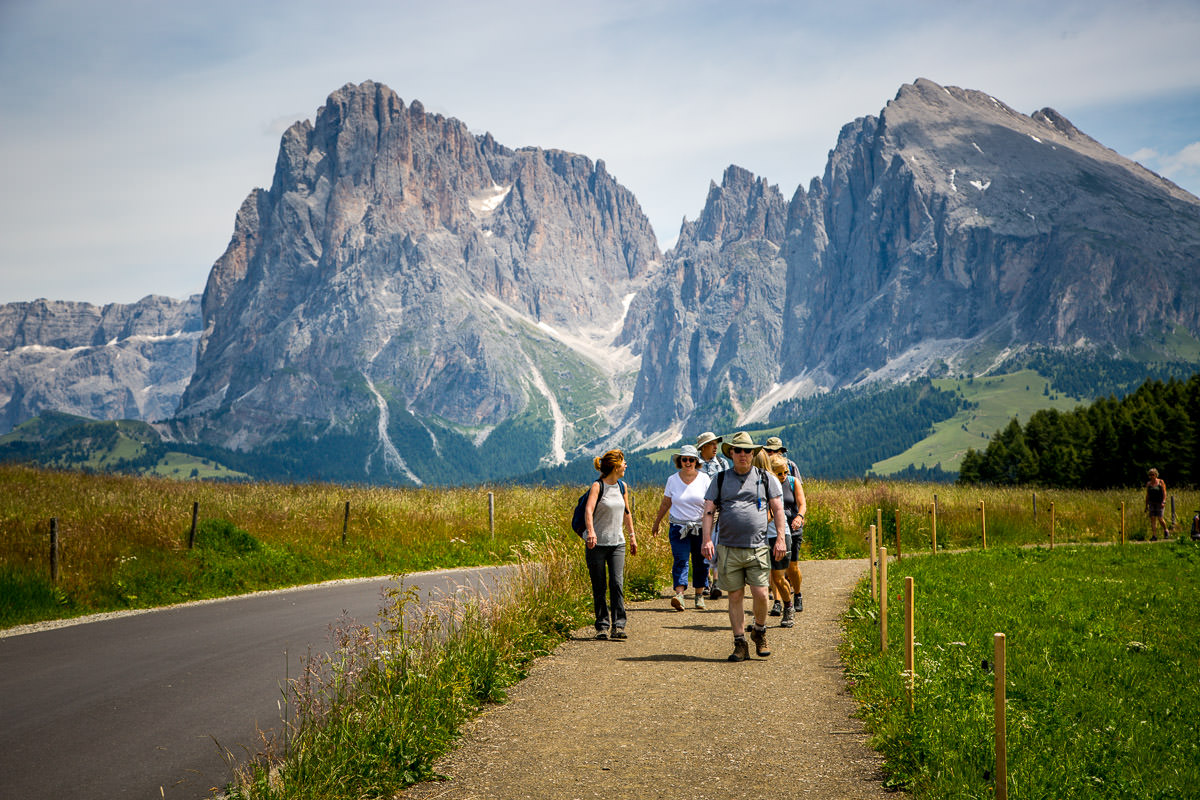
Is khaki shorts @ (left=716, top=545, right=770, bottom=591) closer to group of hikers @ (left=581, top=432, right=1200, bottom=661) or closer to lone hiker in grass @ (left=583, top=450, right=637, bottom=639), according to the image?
group of hikers @ (left=581, top=432, right=1200, bottom=661)

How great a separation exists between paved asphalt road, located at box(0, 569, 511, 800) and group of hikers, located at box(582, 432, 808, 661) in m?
4.15

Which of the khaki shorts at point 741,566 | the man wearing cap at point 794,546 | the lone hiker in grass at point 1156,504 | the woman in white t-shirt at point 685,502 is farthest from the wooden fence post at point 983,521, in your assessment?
the khaki shorts at point 741,566

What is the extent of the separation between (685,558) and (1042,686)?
20.7ft

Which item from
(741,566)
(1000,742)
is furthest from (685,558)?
(1000,742)

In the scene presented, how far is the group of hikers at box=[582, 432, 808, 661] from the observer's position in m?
10.9

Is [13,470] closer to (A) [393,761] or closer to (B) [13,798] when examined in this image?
(B) [13,798]

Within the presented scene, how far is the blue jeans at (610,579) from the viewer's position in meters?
12.1

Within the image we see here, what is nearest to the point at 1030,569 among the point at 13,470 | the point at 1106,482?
the point at 13,470

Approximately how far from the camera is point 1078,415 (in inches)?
3435

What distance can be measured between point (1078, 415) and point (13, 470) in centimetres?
8560

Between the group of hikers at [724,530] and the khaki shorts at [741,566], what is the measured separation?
12 millimetres

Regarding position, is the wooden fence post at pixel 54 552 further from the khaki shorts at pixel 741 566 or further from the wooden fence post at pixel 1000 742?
the wooden fence post at pixel 1000 742

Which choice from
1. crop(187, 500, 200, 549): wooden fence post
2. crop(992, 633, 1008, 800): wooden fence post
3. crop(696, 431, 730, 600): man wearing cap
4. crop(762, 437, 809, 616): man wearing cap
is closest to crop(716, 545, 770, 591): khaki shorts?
crop(762, 437, 809, 616): man wearing cap

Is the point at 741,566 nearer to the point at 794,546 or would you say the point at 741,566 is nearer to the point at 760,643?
the point at 760,643
